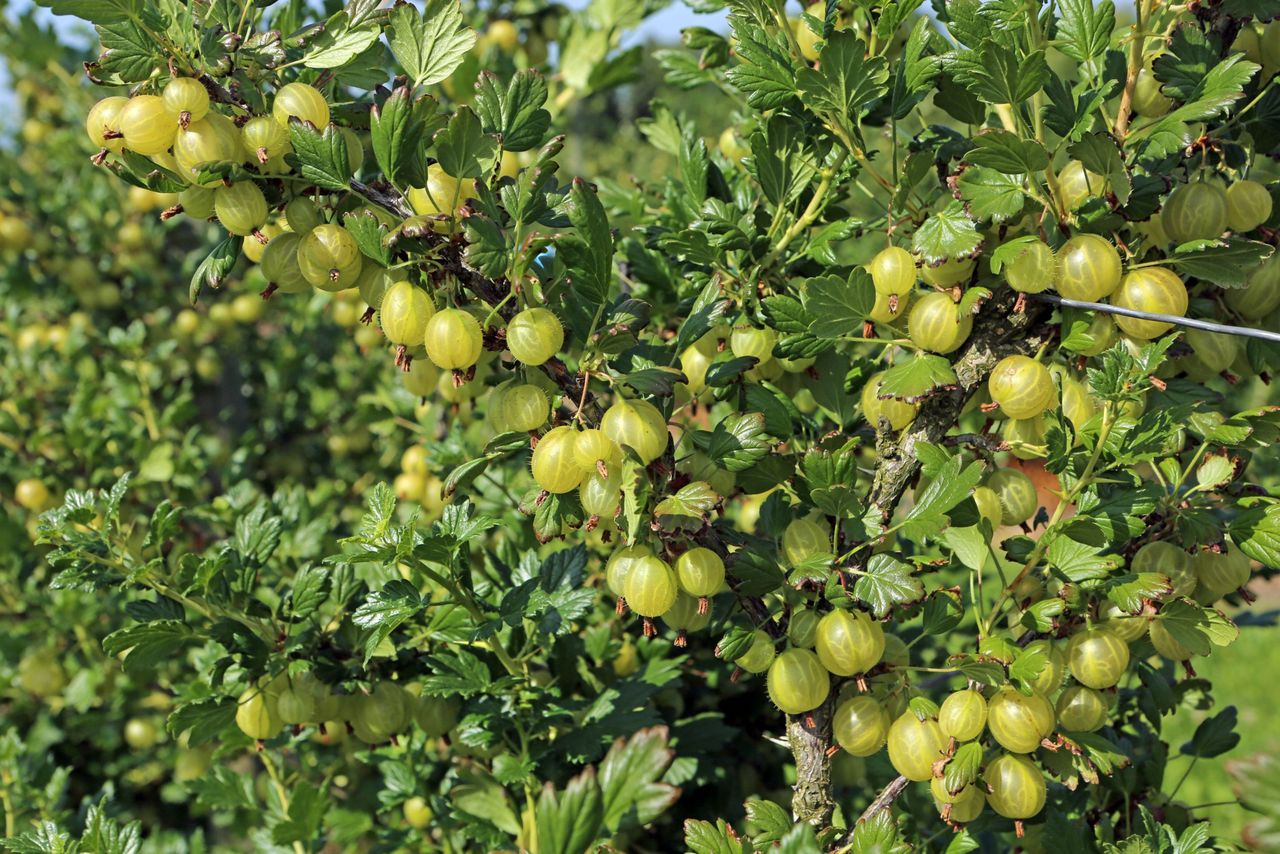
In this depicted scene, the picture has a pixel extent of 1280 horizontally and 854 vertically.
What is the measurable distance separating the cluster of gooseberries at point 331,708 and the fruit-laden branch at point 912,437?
1.78 ft

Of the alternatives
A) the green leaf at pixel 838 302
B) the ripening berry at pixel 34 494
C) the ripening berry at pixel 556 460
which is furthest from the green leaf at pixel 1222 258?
the ripening berry at pixel 34 494

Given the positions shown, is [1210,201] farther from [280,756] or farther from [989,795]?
[280,756]

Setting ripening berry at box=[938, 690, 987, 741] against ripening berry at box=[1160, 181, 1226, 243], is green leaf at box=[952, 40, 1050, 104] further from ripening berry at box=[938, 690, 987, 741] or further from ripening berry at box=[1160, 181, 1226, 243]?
ripening berry at box=[938, 690, 987, 741]

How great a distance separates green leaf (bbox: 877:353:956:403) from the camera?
1058 millimetres

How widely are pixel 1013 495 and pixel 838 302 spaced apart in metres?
0.33

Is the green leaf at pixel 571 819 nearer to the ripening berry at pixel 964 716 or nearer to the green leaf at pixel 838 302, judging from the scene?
the ripening berry at pixel 964 716

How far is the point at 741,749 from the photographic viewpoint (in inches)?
71.7

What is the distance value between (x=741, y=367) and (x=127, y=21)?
77 cm

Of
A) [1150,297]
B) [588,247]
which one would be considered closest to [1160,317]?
[1150,297]

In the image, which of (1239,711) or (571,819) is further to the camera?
(1239,711)

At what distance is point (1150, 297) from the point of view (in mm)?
1072

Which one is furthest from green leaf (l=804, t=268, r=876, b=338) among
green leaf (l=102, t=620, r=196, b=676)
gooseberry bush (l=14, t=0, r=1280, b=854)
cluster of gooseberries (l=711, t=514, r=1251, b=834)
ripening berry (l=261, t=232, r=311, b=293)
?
green leaf (l=102, t=620, r=196, b=676)

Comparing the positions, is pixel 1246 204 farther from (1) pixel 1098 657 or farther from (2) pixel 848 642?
(2) pixel 848 642

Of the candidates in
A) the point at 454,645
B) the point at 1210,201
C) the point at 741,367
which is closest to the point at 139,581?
the point at 454,645
